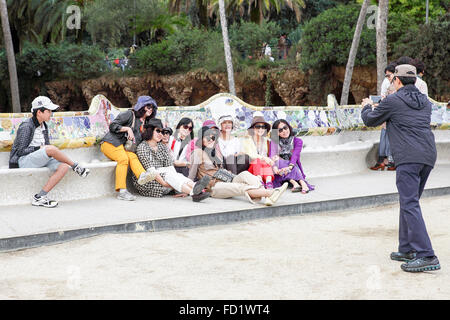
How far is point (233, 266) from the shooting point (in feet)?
17.5

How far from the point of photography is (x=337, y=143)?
1193 cm

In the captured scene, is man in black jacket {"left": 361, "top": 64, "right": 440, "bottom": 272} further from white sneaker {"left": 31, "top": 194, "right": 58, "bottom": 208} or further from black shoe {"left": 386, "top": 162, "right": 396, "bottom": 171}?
black shoe {"left": 386, "top": 162, "right": 396, "bottom": 171}

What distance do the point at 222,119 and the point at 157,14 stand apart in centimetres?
3900

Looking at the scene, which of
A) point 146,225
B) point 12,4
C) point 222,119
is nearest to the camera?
point 146,225

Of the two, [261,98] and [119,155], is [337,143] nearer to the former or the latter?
[119,155]

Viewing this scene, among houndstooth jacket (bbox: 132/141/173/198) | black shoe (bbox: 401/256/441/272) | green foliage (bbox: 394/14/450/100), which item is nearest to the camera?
black shoe (bbox: 401/256/441/272)

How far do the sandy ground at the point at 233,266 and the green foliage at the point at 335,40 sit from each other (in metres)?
23.4

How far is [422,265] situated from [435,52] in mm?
22463

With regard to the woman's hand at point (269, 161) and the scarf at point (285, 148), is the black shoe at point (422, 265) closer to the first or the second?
the woman's hand at point (269, 161)

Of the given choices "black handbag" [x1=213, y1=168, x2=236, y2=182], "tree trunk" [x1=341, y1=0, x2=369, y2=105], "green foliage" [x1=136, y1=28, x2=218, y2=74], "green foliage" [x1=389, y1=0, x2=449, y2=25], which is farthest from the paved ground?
"green foliage" [x1=136, y1=28, x2=218, y2=74]

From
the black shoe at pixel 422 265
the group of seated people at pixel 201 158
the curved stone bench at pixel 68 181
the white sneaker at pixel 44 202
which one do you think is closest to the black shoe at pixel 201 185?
the group of seated people at pixel 201 158

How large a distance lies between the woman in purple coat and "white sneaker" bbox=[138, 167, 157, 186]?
1.82 metres

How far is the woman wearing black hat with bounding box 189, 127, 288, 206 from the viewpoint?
A: 7938 millimetres

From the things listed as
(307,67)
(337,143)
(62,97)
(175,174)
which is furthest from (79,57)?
(175,174)
